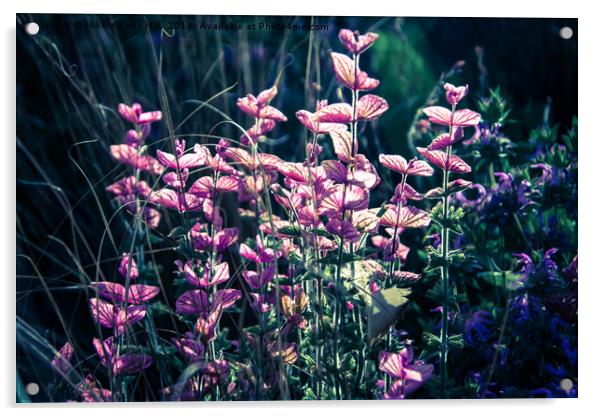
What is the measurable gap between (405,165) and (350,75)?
0.78 feet

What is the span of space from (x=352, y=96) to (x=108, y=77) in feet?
1.84

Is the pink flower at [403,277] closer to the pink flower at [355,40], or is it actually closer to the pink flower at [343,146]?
the pink flower at [343,146]

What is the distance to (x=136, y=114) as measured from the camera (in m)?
1.54

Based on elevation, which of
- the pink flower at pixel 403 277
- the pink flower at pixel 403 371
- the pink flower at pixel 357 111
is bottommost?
the pink flower at pixel 403 371

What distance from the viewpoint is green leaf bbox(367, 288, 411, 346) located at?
152cm

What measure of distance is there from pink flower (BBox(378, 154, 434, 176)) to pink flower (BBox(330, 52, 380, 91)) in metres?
0.16

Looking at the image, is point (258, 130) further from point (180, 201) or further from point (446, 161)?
point (446, 161)

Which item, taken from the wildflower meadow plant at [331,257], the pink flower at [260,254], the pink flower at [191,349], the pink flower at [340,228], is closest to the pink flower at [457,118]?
the wildflower meadow plant at [331,257]

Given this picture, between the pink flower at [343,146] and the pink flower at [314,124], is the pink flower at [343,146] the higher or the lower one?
the lower one

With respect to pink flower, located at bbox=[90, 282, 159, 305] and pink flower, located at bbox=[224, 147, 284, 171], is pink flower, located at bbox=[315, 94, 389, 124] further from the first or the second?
pink flower, located at bbox=[90, 282, 159, 305]

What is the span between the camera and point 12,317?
1.56m

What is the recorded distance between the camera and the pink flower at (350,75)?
4.94 ft
